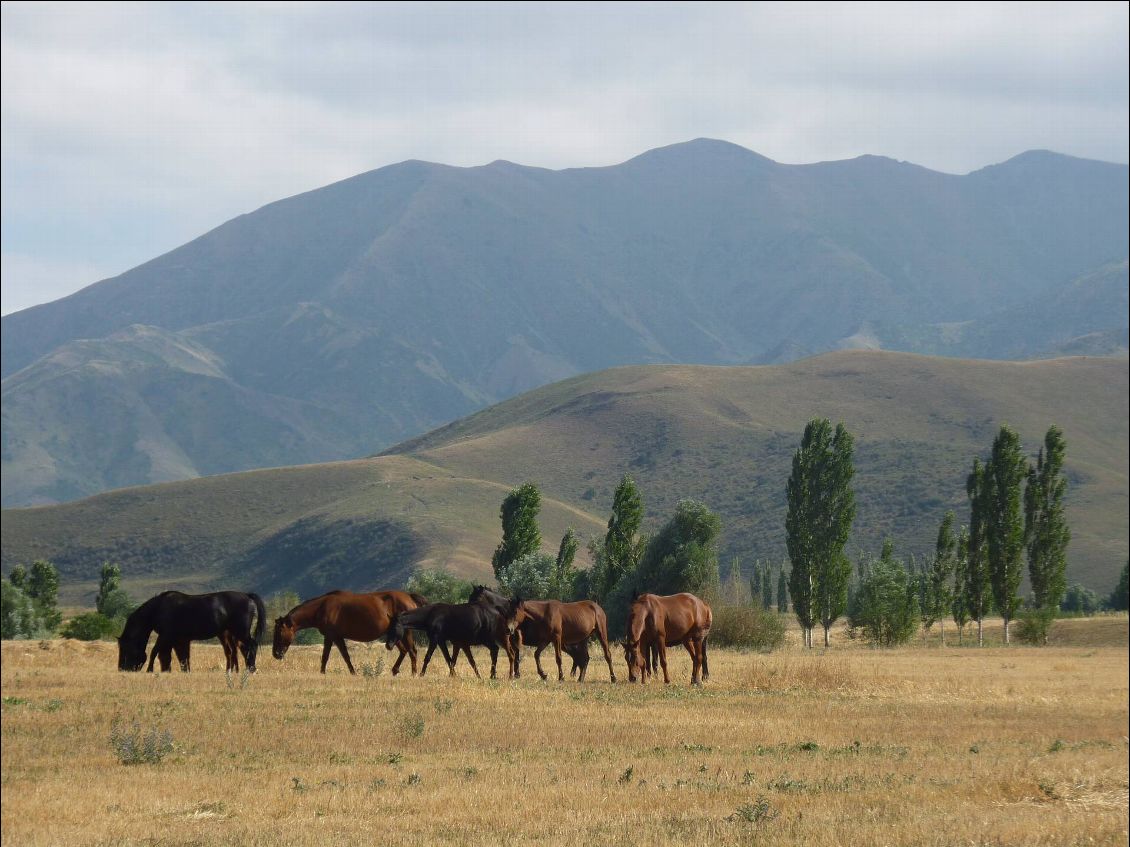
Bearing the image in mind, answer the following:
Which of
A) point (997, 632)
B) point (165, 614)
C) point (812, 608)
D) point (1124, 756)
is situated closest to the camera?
point (1124, 756)

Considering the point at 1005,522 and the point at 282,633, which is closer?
the point at 282,633

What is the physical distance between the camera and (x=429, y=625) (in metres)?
31.4

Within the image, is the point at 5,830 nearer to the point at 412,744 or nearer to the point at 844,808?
the point at 412,744

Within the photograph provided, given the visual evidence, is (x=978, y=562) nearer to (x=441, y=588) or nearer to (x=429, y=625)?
(x=441, y=588)

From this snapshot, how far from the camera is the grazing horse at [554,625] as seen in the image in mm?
31734

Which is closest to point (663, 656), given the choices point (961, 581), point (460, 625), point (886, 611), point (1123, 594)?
point (460, 625)

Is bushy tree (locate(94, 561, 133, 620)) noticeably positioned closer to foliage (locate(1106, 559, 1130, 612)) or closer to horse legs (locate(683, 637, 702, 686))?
horse legs (locate(683, 637, 702, 686))

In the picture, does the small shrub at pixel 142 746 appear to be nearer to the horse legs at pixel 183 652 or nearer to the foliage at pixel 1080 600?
the horse legs at pixel 183 652

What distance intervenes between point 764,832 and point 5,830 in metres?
9.25

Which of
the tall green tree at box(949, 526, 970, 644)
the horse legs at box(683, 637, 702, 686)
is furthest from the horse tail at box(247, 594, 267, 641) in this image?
the tall green tree at box(949, 526, 970, 644)

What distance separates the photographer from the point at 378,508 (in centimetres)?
19912

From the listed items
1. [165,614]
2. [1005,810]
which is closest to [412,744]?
[1005,810]

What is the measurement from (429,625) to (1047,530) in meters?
63.4

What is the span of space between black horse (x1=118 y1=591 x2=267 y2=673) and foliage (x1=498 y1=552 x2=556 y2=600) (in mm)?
29521
